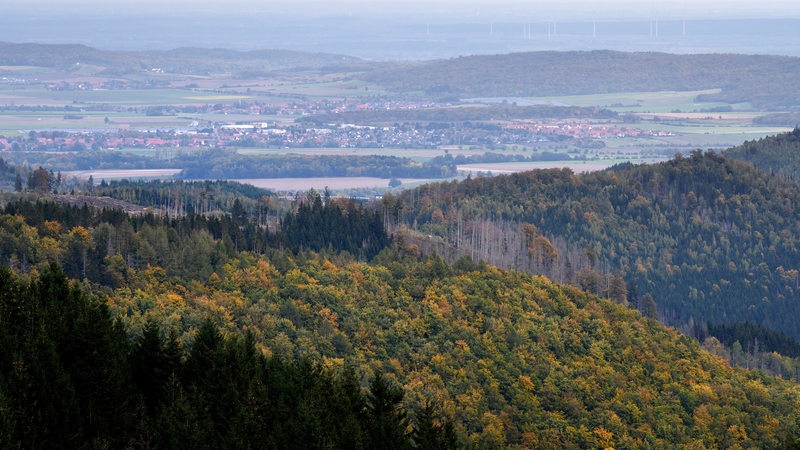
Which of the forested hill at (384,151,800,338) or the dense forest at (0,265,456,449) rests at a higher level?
the dense forest at (0,265,456,449)

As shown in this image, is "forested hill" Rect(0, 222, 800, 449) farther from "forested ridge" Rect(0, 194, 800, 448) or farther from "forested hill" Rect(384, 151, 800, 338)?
"forested hill" Rect(384, 151, 800, 338)

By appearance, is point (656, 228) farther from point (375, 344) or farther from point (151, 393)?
point (151, 393)

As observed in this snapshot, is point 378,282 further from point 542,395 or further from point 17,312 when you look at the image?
point 17,312

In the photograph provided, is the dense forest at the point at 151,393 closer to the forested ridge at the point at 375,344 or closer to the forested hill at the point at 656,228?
the forested ridge at the point at 375,344

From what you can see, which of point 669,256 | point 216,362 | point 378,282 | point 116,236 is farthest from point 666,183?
point 216,362

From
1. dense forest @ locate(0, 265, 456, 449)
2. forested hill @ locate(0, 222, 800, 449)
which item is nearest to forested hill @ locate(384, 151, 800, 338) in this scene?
forested hill @ locate(0, 222, 800, 449)

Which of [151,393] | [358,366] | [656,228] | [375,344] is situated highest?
[151,393]

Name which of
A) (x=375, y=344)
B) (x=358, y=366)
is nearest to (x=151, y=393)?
(x=358, y=366)
